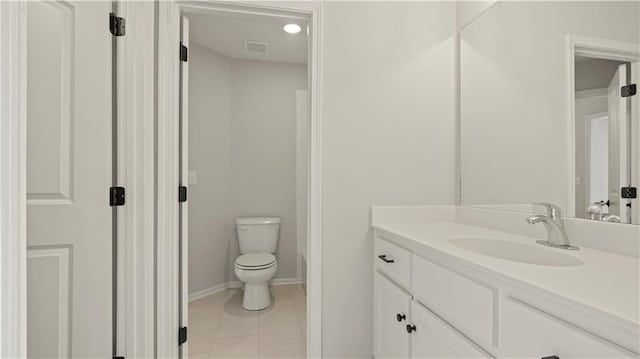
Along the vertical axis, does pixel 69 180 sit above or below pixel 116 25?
below

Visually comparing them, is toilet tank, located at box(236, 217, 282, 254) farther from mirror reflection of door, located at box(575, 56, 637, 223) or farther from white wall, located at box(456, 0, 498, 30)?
mirror reflection of door, located at box(575, 56, 637, 223)

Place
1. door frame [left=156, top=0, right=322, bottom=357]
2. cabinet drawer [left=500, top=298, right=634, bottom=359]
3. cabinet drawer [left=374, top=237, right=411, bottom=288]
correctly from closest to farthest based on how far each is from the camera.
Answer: cabinet drawer [left=500, top=298, right=634, bottom=359] < cabinet drawer [left=374, top=237, right=411, bottom=288] < door frame [left=156, top=0, right=322, bottom=357]

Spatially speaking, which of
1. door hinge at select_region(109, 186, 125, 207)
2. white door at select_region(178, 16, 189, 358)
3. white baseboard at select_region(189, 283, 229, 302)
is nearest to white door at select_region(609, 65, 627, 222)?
white door at select_region(178, 16, 189, 358)

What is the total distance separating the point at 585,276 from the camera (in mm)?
728

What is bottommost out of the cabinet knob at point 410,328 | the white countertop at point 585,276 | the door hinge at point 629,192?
the cabinet knob at point 410,328

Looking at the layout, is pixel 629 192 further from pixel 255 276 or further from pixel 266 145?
pixel 266 145

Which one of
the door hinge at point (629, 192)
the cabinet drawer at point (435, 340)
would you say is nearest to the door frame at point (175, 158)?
the cabinet drawer at point (435, 340)

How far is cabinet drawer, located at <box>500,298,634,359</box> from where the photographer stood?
1.80 ft

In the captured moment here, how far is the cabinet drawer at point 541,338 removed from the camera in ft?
1.80

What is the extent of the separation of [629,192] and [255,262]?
7.31ft

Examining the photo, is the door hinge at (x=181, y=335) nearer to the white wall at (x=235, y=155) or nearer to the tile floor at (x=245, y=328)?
the tile floor at (x=245, y=328)

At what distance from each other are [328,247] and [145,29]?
4.52 feet

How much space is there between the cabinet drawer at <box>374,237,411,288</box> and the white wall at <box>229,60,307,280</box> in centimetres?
173

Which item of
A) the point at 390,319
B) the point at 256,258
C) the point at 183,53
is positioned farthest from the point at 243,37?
the point at 390,319
